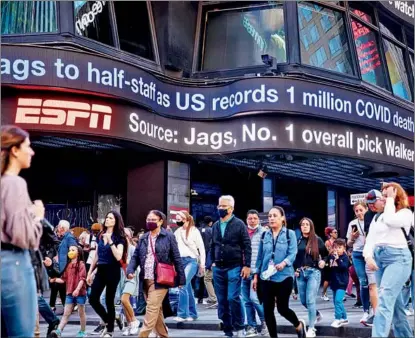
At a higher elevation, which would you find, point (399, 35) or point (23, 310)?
point (399, 35)

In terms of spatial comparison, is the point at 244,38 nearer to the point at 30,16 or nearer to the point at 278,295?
the point at 30,16

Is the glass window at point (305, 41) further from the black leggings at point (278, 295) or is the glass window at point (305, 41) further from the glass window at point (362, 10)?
the black leggings at point (278, 295)

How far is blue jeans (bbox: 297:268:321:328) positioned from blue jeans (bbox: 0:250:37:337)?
6.12m

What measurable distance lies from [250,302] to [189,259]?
6.89 ft

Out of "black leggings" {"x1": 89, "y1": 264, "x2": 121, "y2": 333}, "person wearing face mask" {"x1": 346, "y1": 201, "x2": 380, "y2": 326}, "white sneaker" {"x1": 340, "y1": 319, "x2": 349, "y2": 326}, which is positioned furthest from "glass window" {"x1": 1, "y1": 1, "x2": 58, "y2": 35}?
"white sneaker" {"x1": 340, "y1": 319, "x2": 349, "y2": 326}

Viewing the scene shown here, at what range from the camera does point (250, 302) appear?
10414mm

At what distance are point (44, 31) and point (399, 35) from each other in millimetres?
12948

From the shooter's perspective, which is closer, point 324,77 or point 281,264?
point 281,264

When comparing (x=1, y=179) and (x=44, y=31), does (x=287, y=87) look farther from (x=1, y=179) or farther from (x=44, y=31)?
(x=1, y=179)

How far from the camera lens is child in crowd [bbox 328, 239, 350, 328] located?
10.4m

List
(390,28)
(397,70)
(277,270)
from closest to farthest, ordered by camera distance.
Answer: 1. (277,270)
2. (397,70)
3. (390,28)

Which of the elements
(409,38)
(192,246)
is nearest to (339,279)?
(192,246)

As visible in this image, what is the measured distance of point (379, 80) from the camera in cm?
2105

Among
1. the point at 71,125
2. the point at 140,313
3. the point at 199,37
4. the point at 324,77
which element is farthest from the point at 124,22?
the point at 140,313
